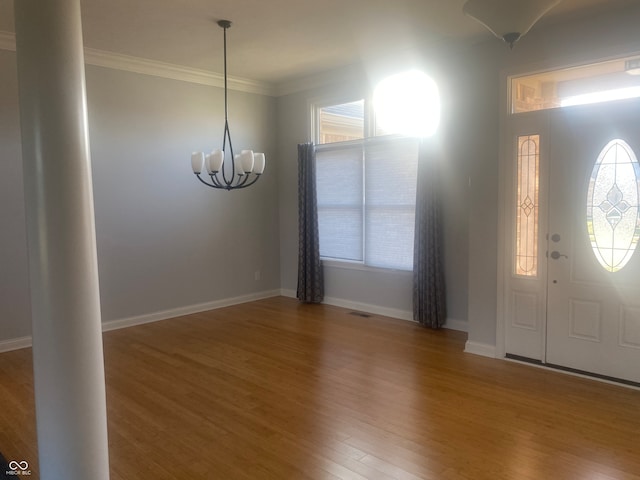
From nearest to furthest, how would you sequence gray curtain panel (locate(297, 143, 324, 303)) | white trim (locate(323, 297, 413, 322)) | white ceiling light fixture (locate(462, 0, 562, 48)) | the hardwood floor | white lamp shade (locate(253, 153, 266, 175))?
white ceiling light fixture (locate(462, 0, 562, 48))
the hardwood floor
white lamp shade (locate(253, 153, 266, 175))
white trim (locate(323, 297, 413, 322))
gray curtain panel (locate(297, 143, 324, 303))

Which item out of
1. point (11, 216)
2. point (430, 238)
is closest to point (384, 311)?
point (430, 238)

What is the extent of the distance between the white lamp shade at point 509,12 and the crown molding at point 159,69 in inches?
162

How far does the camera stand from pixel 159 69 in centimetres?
551

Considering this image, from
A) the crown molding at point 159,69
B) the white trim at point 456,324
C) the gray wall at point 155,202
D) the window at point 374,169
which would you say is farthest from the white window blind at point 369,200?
the crown molding at point 159,69

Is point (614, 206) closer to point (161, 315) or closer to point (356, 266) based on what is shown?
point (356, 266)

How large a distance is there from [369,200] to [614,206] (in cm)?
278

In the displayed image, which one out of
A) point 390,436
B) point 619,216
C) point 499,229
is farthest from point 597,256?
point 390,436

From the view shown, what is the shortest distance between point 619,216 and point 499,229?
3.04ft

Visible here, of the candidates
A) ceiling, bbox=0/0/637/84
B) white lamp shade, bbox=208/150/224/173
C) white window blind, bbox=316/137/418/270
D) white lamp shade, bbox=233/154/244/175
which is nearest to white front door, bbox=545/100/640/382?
ceiling, bbox=0/0/637/84

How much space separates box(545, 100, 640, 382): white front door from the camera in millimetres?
3629

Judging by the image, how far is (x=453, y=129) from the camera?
4.98m

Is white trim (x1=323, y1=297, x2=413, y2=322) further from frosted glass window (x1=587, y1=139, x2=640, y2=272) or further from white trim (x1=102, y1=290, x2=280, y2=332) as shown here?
frosted glass window (x1=587, y1=139, x2=640, y2=272)

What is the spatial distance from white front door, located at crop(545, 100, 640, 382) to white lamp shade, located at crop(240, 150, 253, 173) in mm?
2605

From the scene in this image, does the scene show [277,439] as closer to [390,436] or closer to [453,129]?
[390,436]
